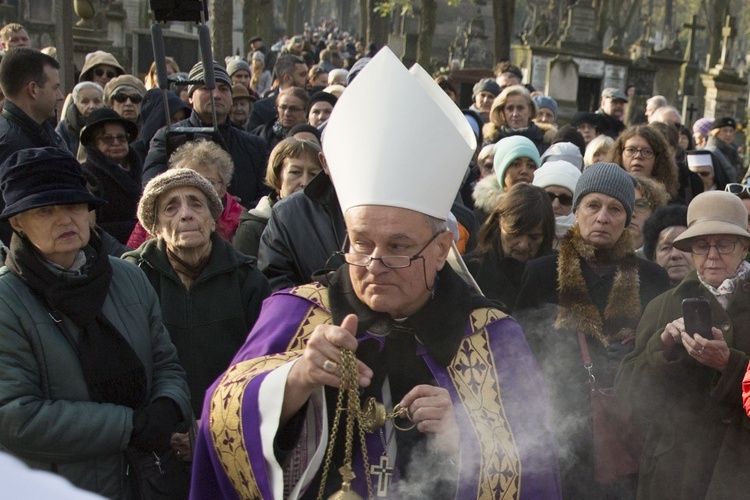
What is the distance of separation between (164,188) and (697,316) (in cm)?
253

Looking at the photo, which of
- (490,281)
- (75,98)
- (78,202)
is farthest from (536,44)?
(78,202)

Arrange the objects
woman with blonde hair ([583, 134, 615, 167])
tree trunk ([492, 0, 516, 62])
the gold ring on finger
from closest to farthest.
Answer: the gold ring on finger < woman with blonde hair ([583, 134, 615, 167]) < tree trunk ([492, 0, 516, 62])

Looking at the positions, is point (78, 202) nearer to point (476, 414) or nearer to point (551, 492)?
point (476, 414)

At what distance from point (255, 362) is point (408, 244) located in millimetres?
582

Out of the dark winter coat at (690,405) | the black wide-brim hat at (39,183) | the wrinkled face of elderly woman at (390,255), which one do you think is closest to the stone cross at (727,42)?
the dark winter coat at (690,405)

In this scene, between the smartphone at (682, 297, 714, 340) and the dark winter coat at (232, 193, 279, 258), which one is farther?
the dark winter coat at (232, 193, 279, 258)

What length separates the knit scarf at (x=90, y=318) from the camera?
3543 millimetres

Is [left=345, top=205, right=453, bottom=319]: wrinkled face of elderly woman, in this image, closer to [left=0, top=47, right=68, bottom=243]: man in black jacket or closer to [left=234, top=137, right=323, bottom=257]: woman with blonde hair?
[left=234, top=137, right=323, bottom=257]: woman with blonde hair

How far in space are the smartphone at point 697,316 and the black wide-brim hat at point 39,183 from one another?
2.47 meters

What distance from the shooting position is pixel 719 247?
4.46 m

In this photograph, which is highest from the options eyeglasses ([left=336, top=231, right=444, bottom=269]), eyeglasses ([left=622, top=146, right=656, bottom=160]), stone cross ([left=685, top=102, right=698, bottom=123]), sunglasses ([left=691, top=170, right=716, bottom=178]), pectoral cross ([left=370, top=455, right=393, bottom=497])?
eyeglasses ([left=336, top=231, right=444, bottom=269])

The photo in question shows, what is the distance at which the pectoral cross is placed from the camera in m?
2.81

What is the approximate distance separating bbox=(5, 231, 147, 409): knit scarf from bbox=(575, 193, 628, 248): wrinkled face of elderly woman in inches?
95.4

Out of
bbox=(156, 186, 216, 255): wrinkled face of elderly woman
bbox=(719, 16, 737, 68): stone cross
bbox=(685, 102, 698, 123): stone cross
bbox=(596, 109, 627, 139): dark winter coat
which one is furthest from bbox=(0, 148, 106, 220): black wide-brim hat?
bbox=(719, 16, 737, 68): stone cross
